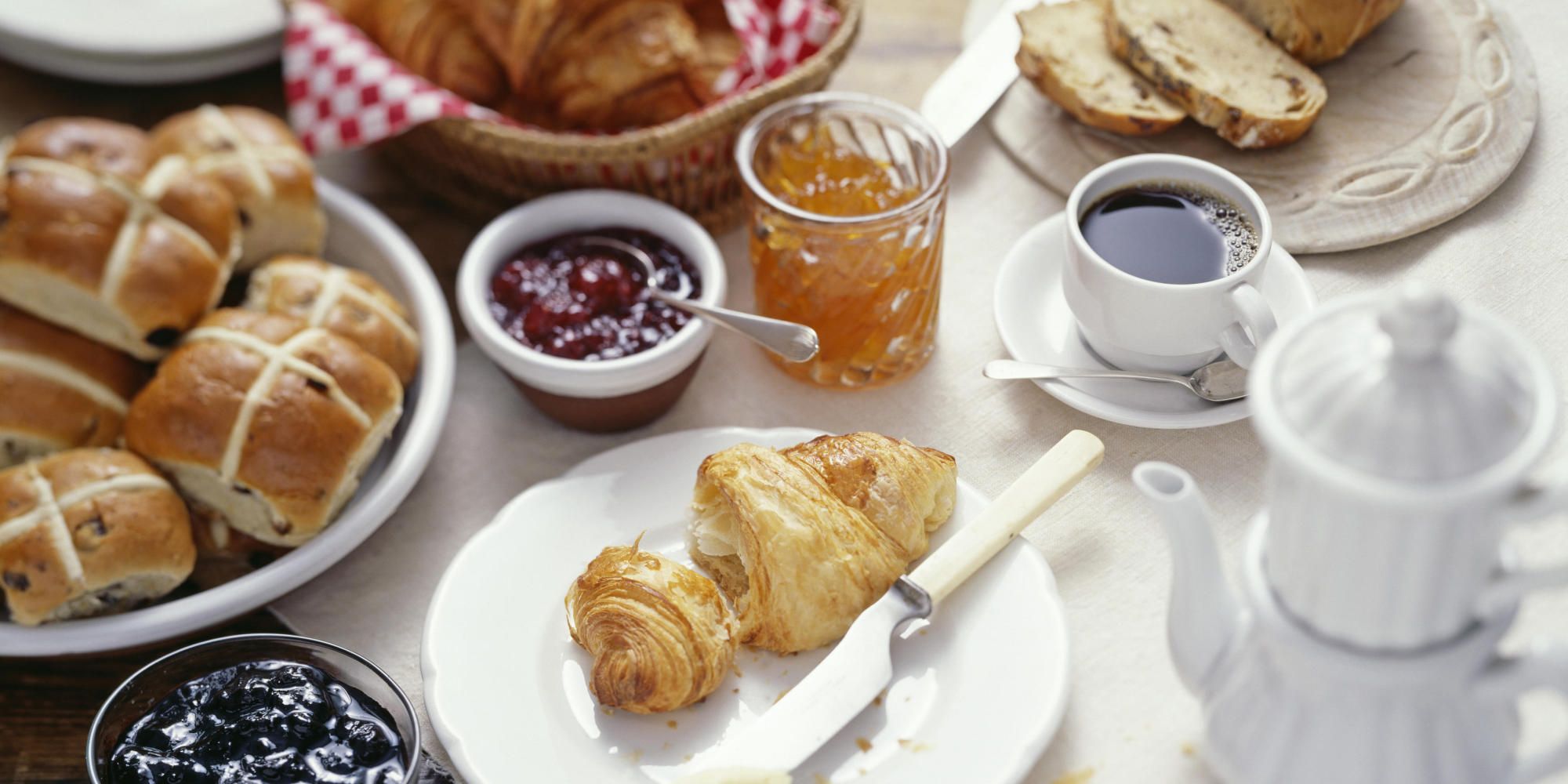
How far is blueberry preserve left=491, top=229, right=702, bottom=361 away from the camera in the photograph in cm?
226

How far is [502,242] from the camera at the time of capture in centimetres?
241

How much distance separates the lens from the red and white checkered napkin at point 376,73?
2.57 metres

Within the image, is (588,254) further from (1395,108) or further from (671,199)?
(1395,108)

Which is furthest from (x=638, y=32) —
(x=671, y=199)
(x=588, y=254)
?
(x=588, y=254)

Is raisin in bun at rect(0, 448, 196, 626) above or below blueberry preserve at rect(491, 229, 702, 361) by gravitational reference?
below

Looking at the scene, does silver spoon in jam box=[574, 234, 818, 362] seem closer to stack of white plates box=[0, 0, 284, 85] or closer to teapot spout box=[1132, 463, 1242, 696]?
teapot spout box=[1132, 463, 1242, 696]

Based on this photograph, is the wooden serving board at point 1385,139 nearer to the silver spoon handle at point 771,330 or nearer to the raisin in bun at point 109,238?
the silver spoon handle at point 771,330

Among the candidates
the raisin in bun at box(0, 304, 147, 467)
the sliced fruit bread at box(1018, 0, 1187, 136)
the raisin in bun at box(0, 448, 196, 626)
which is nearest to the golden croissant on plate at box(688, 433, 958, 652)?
the raisin in bun at box(0, 448, 196, 626)

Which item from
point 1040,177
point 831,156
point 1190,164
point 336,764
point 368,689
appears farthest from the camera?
point 1040,177

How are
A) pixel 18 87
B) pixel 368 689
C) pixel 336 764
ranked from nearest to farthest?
pixel 336 764 → pixel 368 689 → pixel 18 87

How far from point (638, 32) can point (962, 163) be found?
75 cm

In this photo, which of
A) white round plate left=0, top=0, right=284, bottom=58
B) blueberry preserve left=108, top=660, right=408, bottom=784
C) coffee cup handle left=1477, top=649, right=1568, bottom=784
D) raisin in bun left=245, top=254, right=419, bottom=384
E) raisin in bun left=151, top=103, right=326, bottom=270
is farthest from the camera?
white round plate left=0, top=0, right=284, bottom=58

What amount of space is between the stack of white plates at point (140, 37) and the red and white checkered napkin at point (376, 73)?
302 millimetres

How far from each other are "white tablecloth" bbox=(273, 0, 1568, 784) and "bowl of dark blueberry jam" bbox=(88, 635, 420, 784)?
0.83 ft
